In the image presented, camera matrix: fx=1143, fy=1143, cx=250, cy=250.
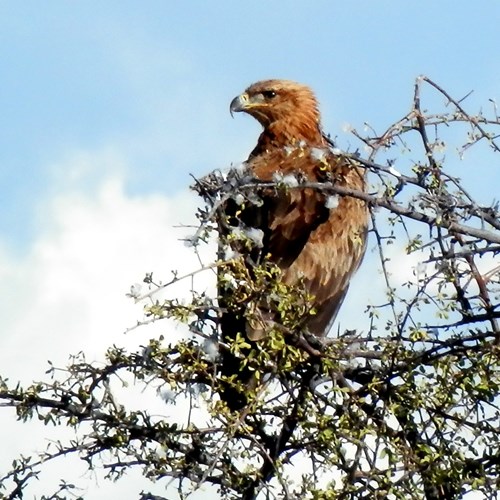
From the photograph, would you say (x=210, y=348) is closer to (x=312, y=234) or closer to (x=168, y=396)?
(x=168, y=396)

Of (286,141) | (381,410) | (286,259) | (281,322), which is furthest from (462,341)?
(286,141)

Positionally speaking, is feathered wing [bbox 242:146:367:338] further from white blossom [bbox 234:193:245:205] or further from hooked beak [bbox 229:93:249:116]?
white blossom [bbox 234:193:245:205]

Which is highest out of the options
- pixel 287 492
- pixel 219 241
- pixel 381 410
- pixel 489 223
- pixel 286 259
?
pixel 286 259

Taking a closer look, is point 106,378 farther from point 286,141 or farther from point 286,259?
point 286,141

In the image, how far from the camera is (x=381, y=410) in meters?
3.82

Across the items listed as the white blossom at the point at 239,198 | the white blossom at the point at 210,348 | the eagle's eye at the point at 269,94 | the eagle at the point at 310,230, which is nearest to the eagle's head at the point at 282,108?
the eagle's eye at the point at 269,94

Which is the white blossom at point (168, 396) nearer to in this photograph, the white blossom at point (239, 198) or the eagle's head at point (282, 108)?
the white blossom at point (239, 198)

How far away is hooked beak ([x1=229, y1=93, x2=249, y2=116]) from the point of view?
7.89 meters

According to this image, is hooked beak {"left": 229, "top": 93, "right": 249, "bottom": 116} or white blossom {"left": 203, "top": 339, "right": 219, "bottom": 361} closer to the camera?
white blossom {"left": 203, "top": 339, "right": 219, "bottom": 361}

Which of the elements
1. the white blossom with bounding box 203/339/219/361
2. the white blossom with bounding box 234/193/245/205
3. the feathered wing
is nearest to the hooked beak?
the feathered wing

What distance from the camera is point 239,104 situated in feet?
26.0

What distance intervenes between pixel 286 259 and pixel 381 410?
7.64ft

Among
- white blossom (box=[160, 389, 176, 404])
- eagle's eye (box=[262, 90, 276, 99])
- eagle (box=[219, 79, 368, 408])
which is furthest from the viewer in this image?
eagle's eye (box=[262, 90, 276, 99])

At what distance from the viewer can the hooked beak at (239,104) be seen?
7.89 metres
